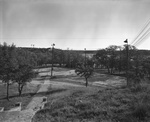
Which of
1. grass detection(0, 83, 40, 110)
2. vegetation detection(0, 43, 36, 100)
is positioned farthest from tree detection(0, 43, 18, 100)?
grass detection(0, 83, 40, 110)

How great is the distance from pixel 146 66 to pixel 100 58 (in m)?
21.5

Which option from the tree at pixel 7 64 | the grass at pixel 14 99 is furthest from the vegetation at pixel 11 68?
the grass at pixel 14 99

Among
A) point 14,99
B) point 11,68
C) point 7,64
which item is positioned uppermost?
point 7,64

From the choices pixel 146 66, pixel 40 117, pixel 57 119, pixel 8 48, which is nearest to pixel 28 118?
pixel 40 117

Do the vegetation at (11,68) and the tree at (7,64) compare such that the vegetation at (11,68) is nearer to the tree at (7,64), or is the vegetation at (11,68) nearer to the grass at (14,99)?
the tree at (7,64)

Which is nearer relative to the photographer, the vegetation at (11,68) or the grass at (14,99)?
the grass at (14,99)

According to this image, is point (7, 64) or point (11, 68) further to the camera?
point (11, 68)

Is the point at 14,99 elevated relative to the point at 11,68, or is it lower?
lower

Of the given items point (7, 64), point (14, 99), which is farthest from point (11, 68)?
point (14, 99)

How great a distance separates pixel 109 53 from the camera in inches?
1496

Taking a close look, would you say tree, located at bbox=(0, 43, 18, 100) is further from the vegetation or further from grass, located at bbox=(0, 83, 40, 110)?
grass, located at bbox=(0, 83, 40, 110)

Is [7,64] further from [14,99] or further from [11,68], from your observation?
[14,99]

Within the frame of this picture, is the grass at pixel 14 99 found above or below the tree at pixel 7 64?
below

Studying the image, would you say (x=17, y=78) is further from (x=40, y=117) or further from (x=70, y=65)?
(x=70, y=65)
